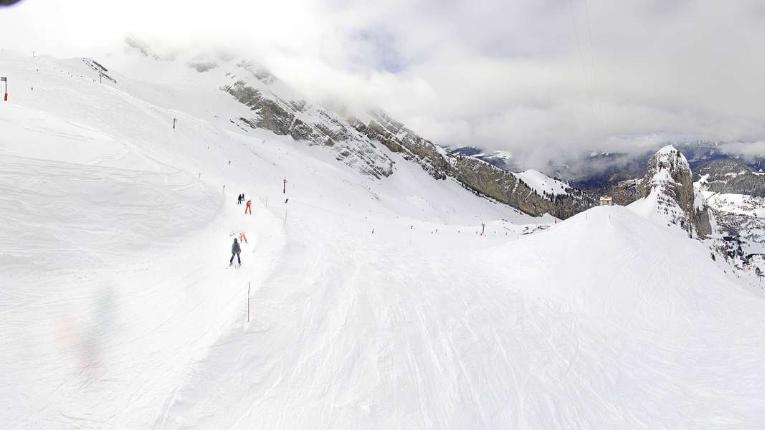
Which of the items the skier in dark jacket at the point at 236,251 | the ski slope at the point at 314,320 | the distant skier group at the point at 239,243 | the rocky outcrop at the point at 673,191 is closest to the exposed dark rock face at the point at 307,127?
the distant skier group at the point at 239,243

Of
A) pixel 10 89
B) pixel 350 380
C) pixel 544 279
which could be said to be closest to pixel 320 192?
pixel 10 89

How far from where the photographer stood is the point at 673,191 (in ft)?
549

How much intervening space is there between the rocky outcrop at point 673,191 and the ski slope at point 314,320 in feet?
511

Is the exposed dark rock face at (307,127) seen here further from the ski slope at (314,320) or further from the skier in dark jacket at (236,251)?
the skier in dark jacket at (236,251)

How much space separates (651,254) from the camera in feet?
87.8

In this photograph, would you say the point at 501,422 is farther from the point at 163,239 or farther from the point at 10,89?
the point at 10,89

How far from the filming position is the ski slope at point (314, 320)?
328 inches

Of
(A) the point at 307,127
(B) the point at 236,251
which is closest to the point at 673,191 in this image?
(A) the point at 307,127

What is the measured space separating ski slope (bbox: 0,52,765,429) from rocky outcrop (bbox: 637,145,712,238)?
155614 millimetres

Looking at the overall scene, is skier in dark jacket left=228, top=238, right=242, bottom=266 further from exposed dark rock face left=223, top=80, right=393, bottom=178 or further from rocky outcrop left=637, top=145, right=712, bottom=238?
rocky outcrop left=637, top=145, right=712, bottom=238

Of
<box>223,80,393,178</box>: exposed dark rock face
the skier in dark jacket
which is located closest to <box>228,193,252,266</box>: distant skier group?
the skier in dark jacket

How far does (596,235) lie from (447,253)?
1001 centimetres

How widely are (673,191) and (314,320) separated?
19864 cm

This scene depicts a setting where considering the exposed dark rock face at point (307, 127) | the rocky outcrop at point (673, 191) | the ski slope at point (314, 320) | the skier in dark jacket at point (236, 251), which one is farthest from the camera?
the rocky outcrop at point (673, 191)
